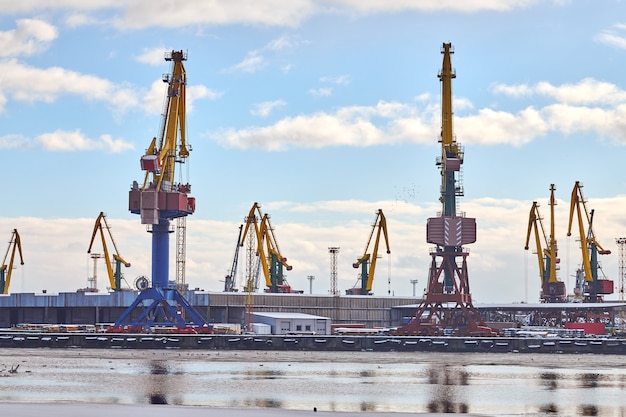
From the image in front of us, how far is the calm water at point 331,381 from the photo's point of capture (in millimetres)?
55750

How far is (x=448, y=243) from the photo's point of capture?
137m

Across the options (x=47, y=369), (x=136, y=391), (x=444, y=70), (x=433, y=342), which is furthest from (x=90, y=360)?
(x=444, y=70)

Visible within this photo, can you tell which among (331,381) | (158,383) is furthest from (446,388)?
(158,383)

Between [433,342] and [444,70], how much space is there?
135 feet

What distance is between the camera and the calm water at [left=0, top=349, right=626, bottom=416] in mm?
55750

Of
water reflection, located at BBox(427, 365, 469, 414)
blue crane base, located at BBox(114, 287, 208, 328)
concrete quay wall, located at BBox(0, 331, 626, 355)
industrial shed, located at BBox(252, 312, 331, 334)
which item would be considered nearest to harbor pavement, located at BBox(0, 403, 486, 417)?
water reflection, located at BBox(427, 365, 469, 414)

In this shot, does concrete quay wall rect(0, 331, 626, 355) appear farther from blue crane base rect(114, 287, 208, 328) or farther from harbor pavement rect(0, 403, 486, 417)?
harbor pavement rect(0, 403, 486, 417)

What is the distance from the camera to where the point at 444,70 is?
145000mm

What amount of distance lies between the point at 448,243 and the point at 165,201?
36.0 metres

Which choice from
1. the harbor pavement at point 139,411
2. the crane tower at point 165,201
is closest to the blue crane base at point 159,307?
the crane tower at point 165,201

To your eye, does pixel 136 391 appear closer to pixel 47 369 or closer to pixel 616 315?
pixel 47 369

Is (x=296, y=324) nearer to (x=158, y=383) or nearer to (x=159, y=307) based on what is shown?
(x=159, y=307)

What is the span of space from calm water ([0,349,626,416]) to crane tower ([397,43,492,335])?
1235 inches

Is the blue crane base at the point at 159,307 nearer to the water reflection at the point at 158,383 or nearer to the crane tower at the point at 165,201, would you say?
the crane tower at the point at 165,201
